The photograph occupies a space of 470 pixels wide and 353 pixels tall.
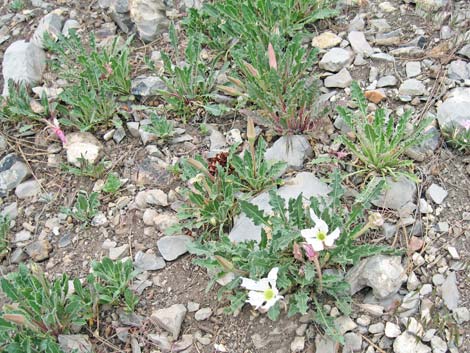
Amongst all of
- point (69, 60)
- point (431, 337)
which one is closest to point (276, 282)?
point (431, 337)

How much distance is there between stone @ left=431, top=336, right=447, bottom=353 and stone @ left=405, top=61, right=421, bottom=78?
A: 1698 millimetres

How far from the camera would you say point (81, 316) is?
2953 millimetres

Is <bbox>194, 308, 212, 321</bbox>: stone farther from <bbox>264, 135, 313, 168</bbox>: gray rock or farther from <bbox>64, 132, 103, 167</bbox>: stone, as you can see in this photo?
<bbox>64, 132, 103, 167</bbox>: stone

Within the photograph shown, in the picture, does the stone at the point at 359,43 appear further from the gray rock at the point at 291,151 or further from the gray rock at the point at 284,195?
the gray rock at the point at 284,195

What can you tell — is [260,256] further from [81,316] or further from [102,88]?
[102,88]

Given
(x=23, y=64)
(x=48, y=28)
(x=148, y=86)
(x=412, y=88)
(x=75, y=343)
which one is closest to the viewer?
(x=75, y=343)

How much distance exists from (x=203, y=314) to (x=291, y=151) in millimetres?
1079

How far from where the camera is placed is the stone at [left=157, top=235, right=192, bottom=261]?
3123 millimetres

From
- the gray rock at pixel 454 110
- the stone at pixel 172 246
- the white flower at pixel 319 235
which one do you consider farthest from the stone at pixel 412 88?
the stone at pixel 172 246

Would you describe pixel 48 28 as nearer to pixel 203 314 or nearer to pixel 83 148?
pixel 83 148

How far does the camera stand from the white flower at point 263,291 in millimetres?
2584

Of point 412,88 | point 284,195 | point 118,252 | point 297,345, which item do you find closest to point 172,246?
point 118,252

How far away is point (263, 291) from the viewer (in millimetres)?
2633

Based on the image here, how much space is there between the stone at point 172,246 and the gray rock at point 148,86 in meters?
1.13
